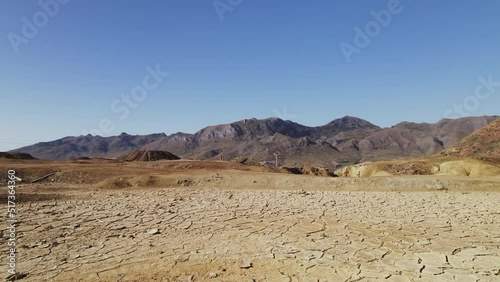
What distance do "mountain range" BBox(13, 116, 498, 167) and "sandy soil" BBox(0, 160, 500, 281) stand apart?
70560 mm

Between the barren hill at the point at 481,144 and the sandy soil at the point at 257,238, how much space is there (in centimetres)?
3293

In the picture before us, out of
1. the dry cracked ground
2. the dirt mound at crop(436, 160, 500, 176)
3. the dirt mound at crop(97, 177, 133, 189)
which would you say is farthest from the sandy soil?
the dirt mound at crop(436, 160, 500, 176)

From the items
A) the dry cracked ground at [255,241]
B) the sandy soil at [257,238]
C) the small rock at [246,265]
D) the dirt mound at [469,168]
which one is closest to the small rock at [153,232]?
the dry cracked ground at [255,241]

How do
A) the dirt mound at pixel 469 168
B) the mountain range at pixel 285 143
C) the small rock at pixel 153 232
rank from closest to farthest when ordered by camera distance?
the small rock at pixel 153 232 → the dirt mound at pixel 469 168 → the mountain range at pixel 285 143

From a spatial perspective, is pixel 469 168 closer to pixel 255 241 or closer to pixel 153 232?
pixel 255 241

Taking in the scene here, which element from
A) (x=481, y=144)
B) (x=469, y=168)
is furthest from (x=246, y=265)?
(x=481, y=144)

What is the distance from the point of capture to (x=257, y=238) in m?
6.43

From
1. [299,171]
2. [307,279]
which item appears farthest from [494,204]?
[299,171]

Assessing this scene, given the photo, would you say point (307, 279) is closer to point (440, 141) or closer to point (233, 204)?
point (233, 204)

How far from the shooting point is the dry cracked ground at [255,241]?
485 cm

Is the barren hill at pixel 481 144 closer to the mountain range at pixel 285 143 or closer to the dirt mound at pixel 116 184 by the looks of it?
the mountain range at pixel 285 143

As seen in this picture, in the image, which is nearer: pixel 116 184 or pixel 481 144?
pixel 116 184

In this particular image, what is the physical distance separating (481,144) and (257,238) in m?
45.0

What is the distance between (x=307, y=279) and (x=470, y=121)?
162 m
